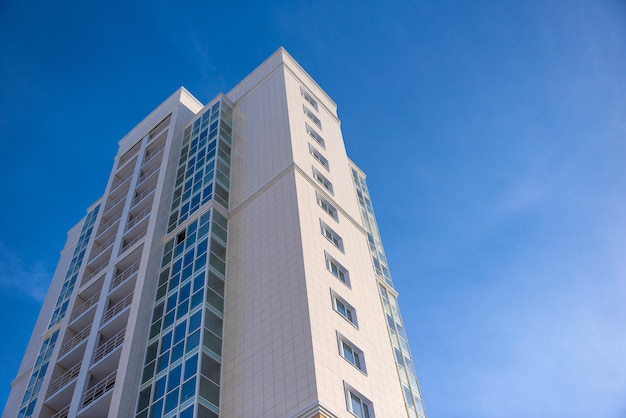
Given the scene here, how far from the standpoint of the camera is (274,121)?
153 ft

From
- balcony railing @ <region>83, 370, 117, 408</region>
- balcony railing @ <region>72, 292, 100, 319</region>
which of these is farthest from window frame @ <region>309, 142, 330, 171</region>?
balcony railing @ <region>83, 370, 117, 408</region>

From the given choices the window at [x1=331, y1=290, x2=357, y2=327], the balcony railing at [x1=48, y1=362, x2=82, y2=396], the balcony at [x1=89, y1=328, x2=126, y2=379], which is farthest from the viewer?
the balcony railing at [x1=48, y1=362, x2=82, y2=396]

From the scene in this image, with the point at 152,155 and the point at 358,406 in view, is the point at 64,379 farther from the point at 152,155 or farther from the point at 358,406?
the point at 152,155

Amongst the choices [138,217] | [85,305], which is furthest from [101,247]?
[85,305]

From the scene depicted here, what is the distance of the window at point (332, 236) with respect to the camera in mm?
36875

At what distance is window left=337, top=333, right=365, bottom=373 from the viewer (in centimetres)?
2903

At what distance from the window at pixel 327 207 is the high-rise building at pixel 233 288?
0.09m

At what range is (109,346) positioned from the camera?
35969mm

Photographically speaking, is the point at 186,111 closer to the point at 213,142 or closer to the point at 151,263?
the point at 213,142

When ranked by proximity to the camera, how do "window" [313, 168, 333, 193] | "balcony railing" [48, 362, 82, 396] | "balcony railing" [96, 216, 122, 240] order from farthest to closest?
"balcony railing" [96, 216, 122, 240]
"window" [313, 168, 333, 193]
"balcony railing" [48, 362, 82, 396]

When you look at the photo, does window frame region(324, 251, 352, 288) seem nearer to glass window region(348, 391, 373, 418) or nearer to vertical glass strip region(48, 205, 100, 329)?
glass window region(348, 391, 373, 418)

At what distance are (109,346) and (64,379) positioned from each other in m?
4.02

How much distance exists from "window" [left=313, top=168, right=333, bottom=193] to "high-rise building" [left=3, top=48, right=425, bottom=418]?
116 millimetres

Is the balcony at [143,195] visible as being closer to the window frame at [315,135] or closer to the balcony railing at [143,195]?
the balcony railing at [143,195]
